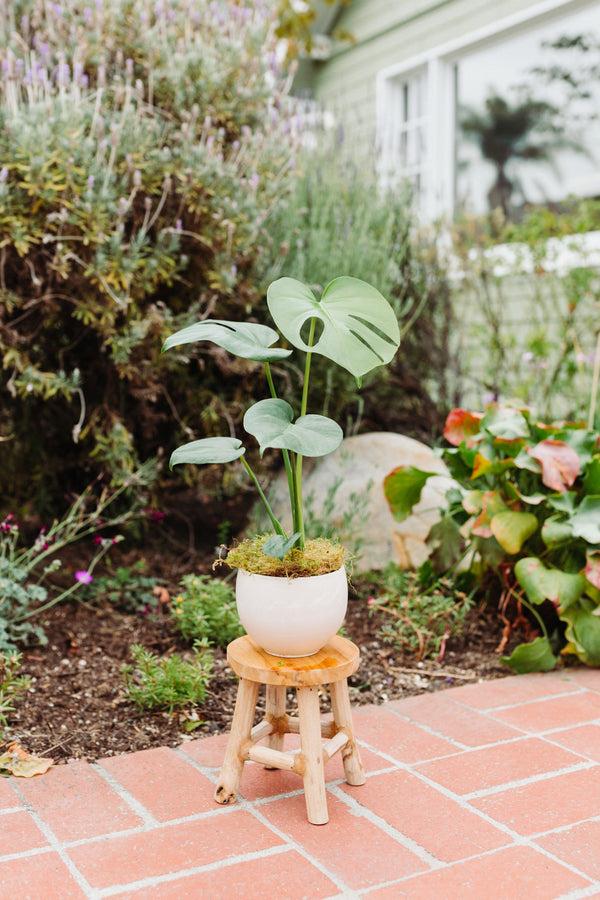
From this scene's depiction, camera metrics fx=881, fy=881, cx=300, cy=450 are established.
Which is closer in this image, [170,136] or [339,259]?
[170,136]

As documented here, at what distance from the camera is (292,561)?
1.93 meters

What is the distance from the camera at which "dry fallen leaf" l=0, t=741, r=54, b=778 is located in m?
2.07

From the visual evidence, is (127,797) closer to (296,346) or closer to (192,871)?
(192,871)

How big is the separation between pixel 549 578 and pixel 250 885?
1.48 metres

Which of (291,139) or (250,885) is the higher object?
(291,139)

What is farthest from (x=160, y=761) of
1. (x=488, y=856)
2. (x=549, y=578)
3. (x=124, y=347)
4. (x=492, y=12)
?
(x=492, y=12)

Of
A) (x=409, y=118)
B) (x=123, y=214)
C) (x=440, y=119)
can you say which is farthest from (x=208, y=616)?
(x=409, y=118)

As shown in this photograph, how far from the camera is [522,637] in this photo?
9.99 ft

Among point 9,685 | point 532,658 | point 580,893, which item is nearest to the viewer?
point 580,893

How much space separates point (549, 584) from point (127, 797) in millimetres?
1439

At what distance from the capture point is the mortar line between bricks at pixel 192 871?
5.30 ft

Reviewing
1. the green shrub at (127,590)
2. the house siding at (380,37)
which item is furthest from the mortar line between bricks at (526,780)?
the house siding at (380,37)

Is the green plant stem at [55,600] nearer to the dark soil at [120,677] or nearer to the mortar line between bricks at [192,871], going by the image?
the dark soil at [120,677]

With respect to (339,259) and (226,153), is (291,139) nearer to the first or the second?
(226,153)
